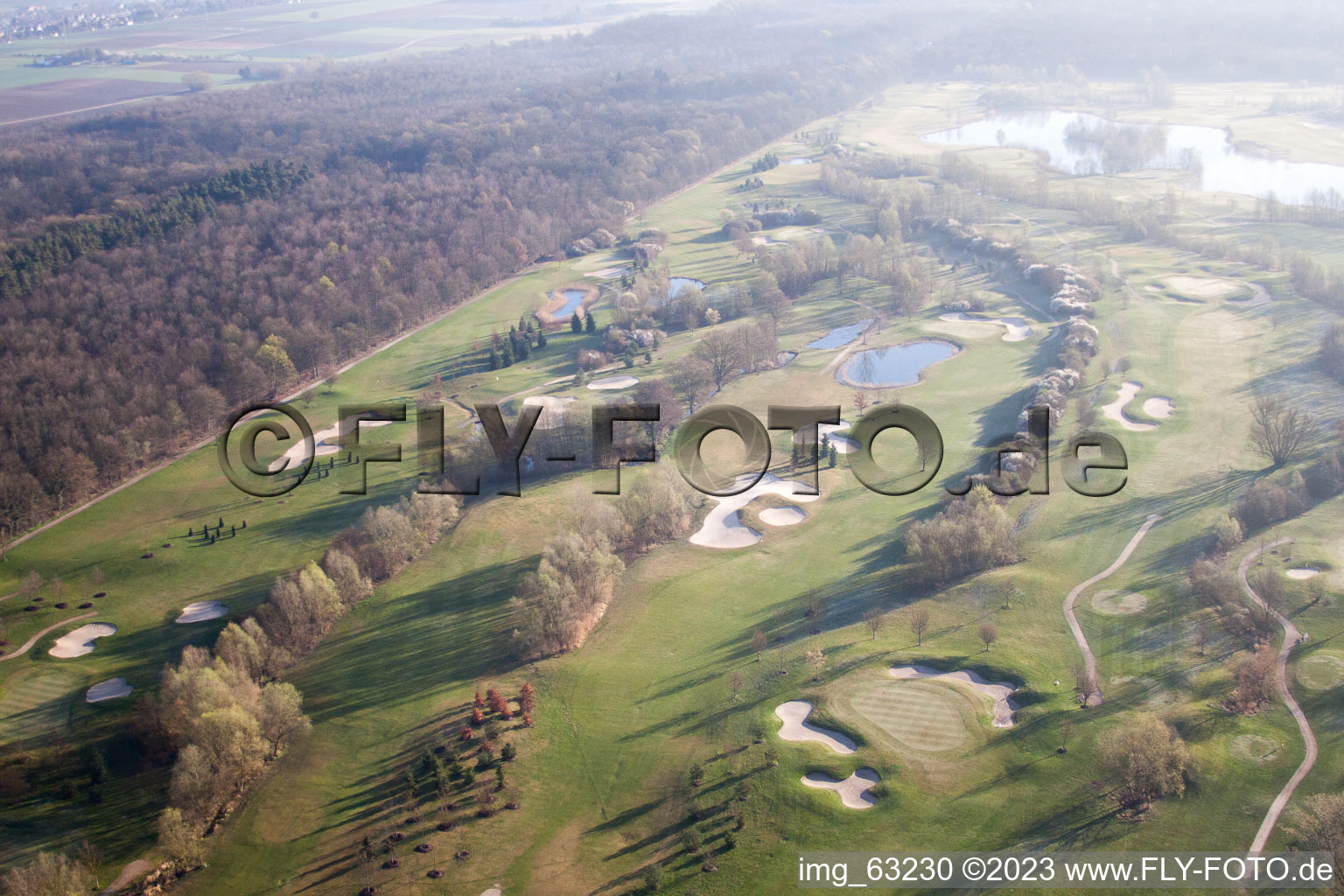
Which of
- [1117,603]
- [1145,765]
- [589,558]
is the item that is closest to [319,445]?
[589,558]

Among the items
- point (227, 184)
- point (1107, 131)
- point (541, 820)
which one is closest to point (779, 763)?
point (541, 820)

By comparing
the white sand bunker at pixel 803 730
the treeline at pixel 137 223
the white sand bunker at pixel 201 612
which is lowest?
the white sand bunker at pixel 201 612

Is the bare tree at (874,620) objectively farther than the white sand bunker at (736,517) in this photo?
No

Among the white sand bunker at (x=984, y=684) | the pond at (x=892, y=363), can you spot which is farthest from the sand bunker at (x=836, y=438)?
the white sand bunker at (x=984, y=684)

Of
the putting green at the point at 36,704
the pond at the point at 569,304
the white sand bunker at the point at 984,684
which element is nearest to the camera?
the white sand bunker at the point at 984,684

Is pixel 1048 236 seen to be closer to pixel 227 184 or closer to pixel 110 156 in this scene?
pixel 227 184

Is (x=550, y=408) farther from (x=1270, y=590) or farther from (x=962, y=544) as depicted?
(x=1270, y=590)

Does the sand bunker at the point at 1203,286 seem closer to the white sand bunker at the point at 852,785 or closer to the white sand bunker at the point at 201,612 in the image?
the white sand bunker at the point at 852,785
